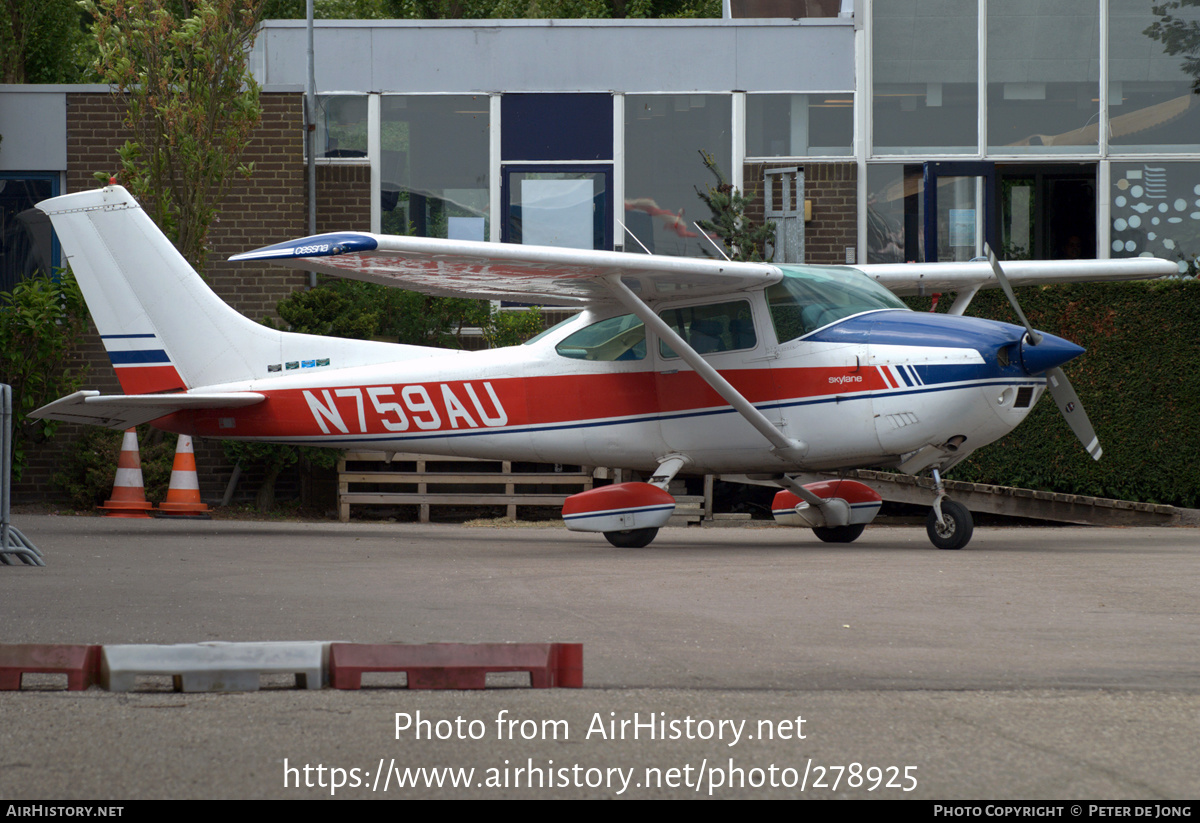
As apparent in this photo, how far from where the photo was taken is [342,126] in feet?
54.1

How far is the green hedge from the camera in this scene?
42.1 ft

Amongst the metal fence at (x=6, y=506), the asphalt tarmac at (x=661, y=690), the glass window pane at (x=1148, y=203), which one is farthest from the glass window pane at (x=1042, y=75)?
the metal fence at (x=6, y=506)

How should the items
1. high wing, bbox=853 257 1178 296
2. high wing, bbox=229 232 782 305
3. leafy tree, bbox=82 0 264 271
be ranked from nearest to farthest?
high wing, bbox=229 232 782 305
high wing, bbox=853 257 1178 296
leafy tree, bbox=82 0 264 271

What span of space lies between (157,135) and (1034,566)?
1085cm

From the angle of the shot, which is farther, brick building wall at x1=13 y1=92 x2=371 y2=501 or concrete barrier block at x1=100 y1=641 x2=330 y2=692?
brick building wall at x1=13 y1=92 x2=371 y2=501

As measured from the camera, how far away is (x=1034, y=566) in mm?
7934

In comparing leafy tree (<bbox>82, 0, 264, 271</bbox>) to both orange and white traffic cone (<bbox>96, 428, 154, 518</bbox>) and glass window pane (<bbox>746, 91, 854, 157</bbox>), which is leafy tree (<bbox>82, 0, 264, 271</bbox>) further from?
glass window pane (<bbox>746, 91, 854, 157</bbox>)

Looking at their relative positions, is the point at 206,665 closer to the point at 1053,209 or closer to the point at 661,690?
the point at 661,690

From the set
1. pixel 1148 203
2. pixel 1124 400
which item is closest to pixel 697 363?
pixel 1124 400

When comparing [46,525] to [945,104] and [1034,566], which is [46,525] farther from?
[945,104]

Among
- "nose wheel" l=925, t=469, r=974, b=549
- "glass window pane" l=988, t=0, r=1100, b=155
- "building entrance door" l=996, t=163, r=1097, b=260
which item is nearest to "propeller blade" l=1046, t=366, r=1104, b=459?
"nose wheel" l=925, t=469, r=974, b=549

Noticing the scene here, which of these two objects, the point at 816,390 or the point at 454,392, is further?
the point at 454,392

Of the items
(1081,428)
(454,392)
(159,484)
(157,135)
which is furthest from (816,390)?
(157,135)

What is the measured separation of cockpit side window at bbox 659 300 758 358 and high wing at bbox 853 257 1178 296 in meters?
1.54
